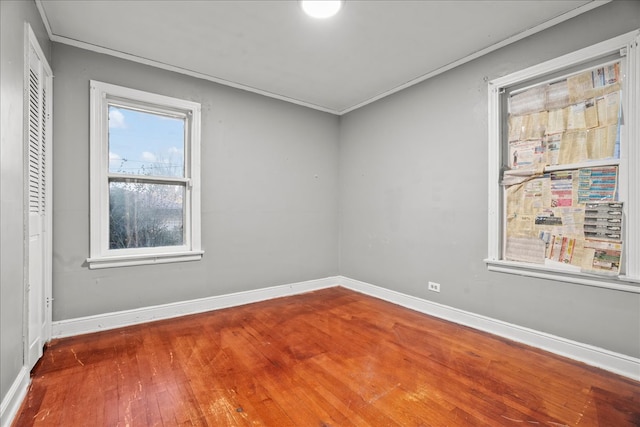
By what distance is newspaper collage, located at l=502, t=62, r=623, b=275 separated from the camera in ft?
7.22

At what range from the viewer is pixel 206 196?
11.4 ft

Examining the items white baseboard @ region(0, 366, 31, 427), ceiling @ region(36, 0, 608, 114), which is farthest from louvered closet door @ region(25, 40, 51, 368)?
ceiling @ region(36, 0, 608, 114)

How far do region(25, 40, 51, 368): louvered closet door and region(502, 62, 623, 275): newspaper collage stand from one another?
3802 millimetres

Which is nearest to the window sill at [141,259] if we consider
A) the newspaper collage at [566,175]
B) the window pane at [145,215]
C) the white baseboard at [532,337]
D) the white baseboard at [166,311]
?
the window pane at [145,215]

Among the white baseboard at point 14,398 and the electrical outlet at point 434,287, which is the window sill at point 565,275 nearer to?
the electrical outlet at point 434,287

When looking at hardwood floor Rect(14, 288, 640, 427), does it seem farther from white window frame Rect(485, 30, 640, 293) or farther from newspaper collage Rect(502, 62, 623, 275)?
newspaper collage Rect(502, 62, 623, 275)

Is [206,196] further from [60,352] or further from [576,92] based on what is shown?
[576,92]

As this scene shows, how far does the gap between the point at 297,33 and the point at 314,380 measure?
2.77 meters

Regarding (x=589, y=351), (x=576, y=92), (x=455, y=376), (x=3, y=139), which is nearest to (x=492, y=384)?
(x=455, y=376)

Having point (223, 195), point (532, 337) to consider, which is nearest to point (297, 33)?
point (223, 195)

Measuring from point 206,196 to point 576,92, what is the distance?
11.8 ft

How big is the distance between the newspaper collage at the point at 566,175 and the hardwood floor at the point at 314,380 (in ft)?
2.87

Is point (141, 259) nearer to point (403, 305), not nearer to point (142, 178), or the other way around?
point (142, 178)

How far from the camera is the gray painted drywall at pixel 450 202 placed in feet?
7.43
